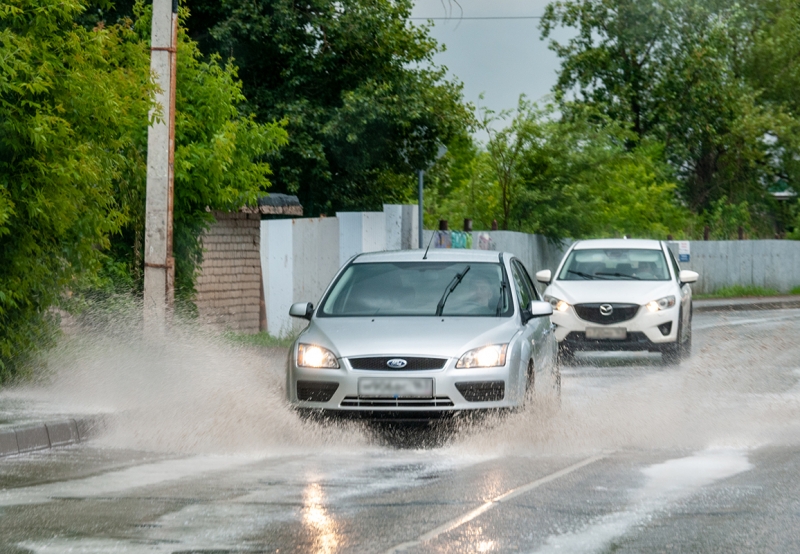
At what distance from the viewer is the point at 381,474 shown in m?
7.50

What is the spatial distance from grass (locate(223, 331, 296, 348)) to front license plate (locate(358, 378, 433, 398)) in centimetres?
820

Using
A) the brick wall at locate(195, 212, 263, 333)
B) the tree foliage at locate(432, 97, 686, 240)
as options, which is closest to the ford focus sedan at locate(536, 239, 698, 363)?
the brick wall at locate(195, 212, 263, 333)

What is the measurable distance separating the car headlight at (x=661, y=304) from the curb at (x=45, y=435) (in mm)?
8367

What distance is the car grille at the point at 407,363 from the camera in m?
8.58

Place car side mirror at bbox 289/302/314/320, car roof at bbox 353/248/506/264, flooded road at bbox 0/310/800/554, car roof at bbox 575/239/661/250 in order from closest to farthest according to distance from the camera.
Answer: flooded road at bbox 0/310/800/554, car side mirror at bbox 289/302/314/320, car roof at bbox 353/248/506/264, car roof at bbox 575/239/661/250

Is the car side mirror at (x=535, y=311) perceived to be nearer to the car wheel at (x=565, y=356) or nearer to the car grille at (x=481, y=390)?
the car grille at (x=481, y=390)

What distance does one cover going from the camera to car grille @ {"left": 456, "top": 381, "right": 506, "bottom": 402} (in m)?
8.56

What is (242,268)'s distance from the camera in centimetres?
1847

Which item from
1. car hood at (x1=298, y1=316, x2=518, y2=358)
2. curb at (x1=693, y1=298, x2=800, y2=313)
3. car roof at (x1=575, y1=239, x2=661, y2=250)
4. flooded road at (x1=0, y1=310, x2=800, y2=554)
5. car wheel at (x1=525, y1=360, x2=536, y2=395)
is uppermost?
car roof at (x1=575, y1=239, x2=661, y2=250)

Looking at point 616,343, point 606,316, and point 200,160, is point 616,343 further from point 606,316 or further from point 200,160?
point 200,160

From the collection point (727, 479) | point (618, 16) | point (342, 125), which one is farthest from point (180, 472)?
point (618, 16)

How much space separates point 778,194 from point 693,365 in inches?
2065

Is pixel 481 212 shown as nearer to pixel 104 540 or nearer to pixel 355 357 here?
pixel 355 357

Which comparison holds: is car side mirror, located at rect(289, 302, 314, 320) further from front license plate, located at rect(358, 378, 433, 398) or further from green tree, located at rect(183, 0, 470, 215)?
green tree, located at rect(183, 0, 470, 215)
